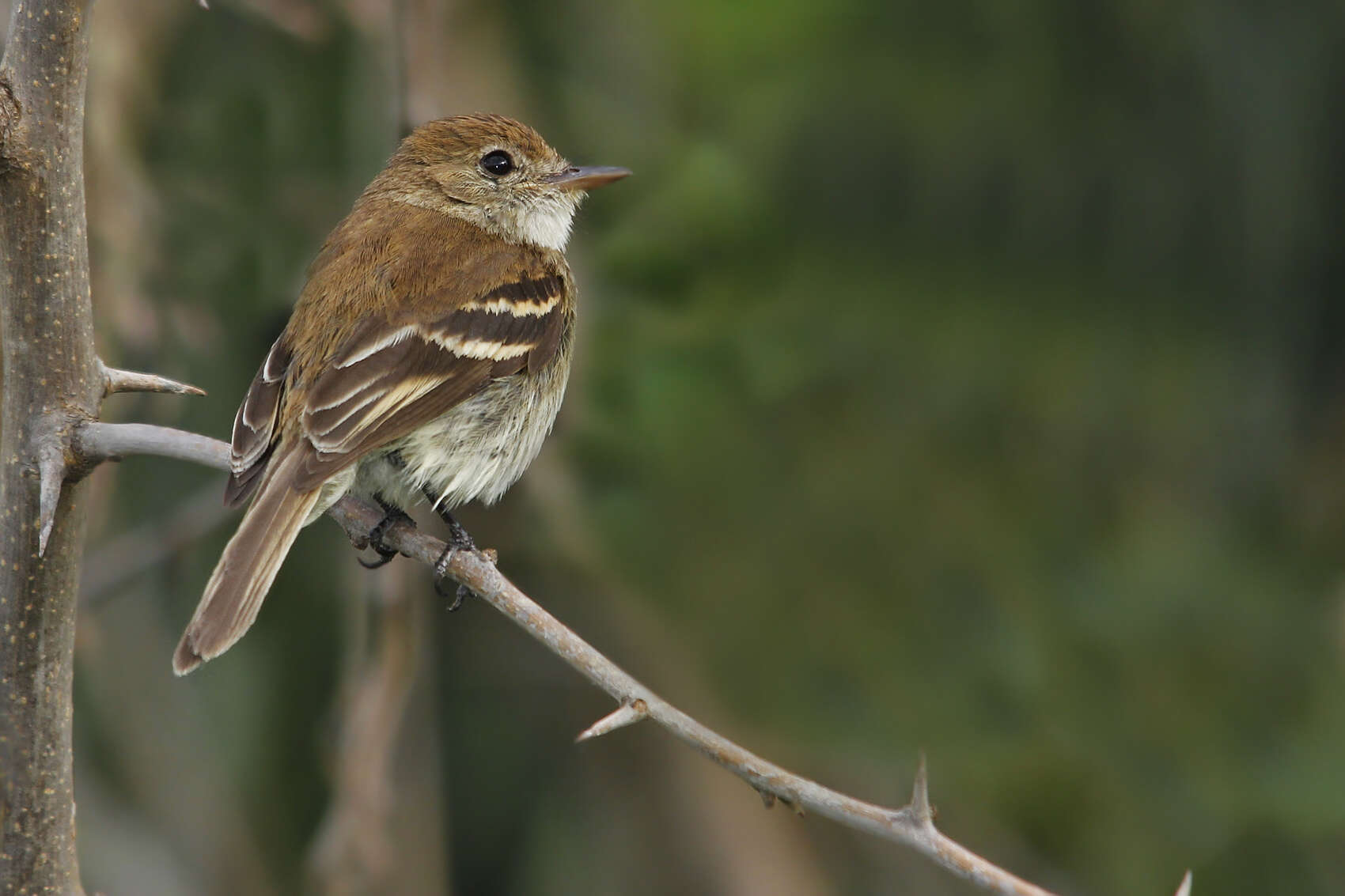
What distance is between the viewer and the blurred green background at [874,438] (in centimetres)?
517

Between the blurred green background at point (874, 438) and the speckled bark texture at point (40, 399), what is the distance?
2539 mm

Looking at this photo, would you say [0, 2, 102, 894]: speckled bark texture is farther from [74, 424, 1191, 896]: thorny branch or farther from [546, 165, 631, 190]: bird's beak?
[546, 165, 631, 190]: bird's beak

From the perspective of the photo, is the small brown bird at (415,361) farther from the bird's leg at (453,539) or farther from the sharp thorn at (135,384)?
the sharp thorn at (135,384)

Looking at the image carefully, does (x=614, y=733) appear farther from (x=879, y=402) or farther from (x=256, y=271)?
(x=256, y=271)

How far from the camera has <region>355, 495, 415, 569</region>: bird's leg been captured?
3.88 metres

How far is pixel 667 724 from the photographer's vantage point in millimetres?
2367

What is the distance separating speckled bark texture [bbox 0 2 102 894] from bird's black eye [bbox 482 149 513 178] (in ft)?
8.02

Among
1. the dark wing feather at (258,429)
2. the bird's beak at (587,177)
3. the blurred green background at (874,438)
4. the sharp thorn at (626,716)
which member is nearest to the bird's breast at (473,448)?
the dark wing feather at (258,429)

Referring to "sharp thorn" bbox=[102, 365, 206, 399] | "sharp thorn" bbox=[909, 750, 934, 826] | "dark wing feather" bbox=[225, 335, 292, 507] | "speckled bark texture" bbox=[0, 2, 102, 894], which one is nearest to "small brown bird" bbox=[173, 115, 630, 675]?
"dark wing feather" bbox=[225, 335, 292, 507]

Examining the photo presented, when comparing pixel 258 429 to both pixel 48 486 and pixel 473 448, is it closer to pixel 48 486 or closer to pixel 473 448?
pixel 473 448

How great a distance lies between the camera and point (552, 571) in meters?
5.52

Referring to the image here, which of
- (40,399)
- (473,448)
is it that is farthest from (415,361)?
(40,399)

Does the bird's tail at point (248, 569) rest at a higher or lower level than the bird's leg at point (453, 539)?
higher

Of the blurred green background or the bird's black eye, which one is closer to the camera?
the bird's black eye
